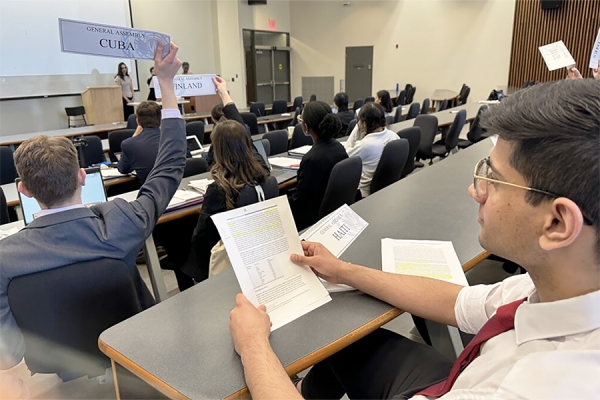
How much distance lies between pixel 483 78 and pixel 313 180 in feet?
31.0

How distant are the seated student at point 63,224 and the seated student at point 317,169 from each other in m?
1.29

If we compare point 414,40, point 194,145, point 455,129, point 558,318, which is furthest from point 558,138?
point 414,40

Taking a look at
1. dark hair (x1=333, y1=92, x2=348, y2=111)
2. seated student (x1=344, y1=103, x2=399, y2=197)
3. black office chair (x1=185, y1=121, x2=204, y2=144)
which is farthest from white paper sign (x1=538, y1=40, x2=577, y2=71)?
black office chair (x1=185, y1=121, x2=204, y2=144)

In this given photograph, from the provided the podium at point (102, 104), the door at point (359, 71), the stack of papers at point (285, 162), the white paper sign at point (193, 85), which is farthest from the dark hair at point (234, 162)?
the door at point (359, 71)

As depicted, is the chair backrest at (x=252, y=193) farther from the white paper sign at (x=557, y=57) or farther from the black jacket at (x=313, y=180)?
the white paper sign at (x=557, y=57)

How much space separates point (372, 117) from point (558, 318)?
303cm

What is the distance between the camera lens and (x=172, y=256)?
2586 millimetres

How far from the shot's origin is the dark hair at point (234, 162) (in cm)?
217

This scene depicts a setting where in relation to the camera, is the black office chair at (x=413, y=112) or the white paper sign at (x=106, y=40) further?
the black office chair at (x=413, y=112)

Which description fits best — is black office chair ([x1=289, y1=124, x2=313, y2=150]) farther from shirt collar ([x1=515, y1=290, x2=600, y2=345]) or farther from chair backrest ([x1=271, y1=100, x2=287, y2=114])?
chair backrest ([x1=271, y1=100, x2=287, y2=114])

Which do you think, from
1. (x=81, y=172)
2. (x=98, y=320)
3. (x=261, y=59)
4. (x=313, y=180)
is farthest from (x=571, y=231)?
(x=261, y=59)

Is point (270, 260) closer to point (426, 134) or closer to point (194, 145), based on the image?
point (194, 145)

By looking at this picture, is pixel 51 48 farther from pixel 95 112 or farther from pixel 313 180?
pixel 313 180

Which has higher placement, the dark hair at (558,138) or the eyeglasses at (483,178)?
the dark hair at (558,138)
